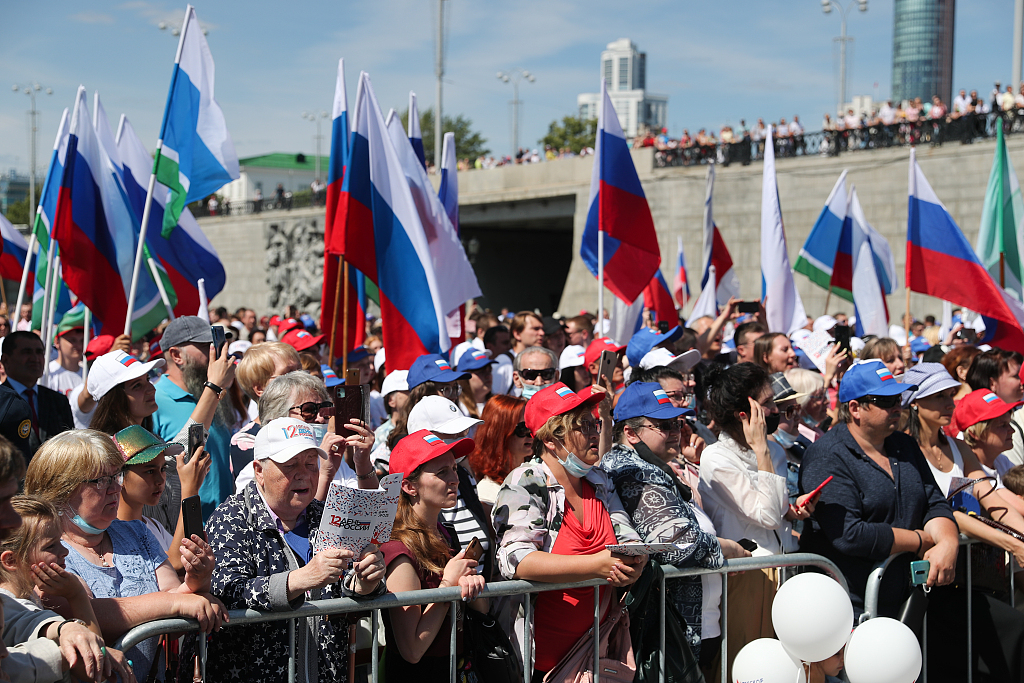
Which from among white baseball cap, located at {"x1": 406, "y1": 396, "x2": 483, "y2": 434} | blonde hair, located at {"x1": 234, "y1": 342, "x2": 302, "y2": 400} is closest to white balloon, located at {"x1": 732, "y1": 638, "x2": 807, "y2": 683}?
white baseball cap, located at {"x1": 406, "y1": 396, "x2": 483, "y2": 434}

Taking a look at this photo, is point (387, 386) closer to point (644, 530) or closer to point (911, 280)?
point (644, 530)

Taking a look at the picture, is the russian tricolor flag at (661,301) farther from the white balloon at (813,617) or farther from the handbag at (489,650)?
the handbag at (489,650)

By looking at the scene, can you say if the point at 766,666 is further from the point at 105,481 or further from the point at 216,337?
the point at 216,337

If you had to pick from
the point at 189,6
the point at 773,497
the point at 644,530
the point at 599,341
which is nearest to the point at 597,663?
the point at 644,530

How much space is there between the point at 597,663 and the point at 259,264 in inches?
1522

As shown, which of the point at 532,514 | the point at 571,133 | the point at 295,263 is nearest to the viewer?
the point at 532,514

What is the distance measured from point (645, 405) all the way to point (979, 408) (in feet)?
7.01

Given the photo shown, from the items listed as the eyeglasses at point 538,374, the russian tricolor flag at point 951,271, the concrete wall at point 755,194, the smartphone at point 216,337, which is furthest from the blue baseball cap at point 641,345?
the concrete wall at point 755,194

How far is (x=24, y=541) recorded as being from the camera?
254cm

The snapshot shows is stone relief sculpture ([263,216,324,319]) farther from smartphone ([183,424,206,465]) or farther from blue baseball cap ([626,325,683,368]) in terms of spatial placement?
smartphone ([183,424,206,465])

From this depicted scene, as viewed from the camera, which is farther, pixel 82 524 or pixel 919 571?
pixel 919 571

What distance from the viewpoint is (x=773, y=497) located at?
4.12 m

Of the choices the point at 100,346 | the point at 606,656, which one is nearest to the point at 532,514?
the point at 606,656

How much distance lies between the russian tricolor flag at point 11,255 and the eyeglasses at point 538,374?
19.7 feet
